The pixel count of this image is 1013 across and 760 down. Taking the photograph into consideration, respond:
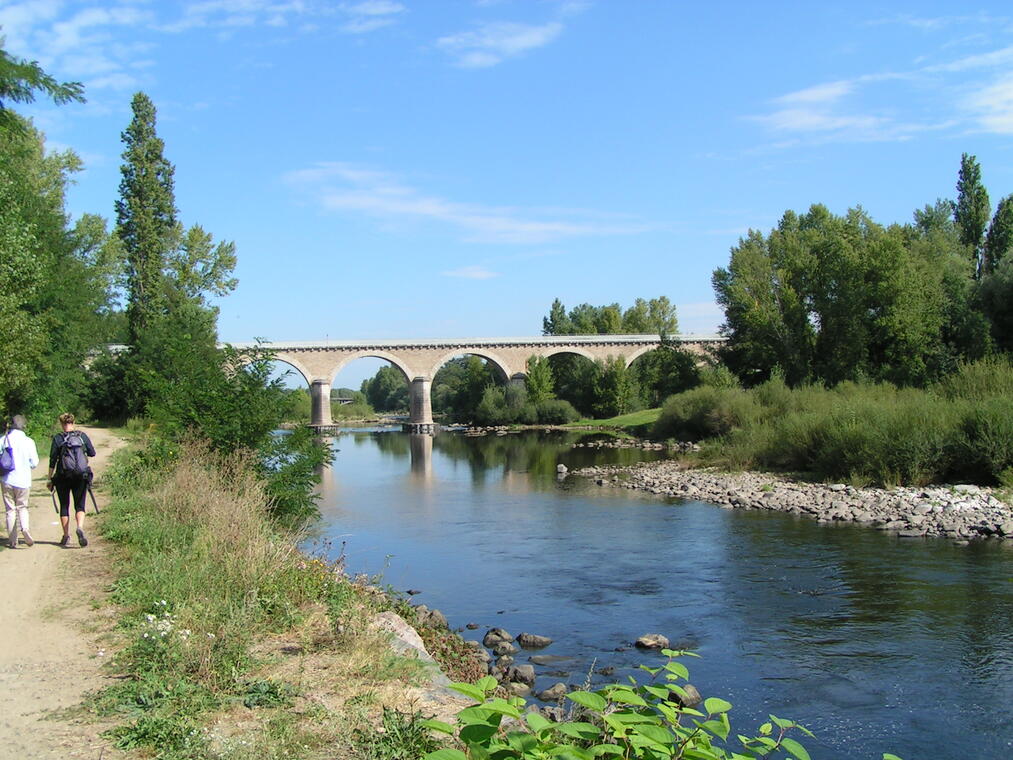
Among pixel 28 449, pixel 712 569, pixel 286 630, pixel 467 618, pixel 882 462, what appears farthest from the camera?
pixel 882 462

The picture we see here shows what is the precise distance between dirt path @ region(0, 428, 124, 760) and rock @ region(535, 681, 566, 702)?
3.49m

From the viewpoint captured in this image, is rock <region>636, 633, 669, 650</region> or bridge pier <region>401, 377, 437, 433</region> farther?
bridge pier <region>401, 377, 437, 433</region>

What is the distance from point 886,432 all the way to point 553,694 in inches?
589

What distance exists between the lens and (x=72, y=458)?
8477mm

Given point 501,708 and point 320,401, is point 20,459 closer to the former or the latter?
point 501,708

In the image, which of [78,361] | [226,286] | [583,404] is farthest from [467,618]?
[583,404]

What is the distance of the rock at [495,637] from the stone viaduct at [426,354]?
157ft

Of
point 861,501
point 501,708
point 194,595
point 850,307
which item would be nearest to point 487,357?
point 850,307

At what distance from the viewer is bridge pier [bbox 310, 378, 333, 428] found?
56844mm

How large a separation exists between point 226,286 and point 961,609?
30577 mm

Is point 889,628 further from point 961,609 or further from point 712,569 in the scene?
point 712,569

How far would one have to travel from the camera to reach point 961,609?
10000 millimetres

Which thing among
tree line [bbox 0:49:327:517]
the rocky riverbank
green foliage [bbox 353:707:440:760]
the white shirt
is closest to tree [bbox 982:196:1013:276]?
the rocky riverbank

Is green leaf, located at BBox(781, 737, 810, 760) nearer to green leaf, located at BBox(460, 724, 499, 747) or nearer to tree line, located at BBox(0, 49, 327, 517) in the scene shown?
green leaf, located at BBox(460, 724, 499, 747)
